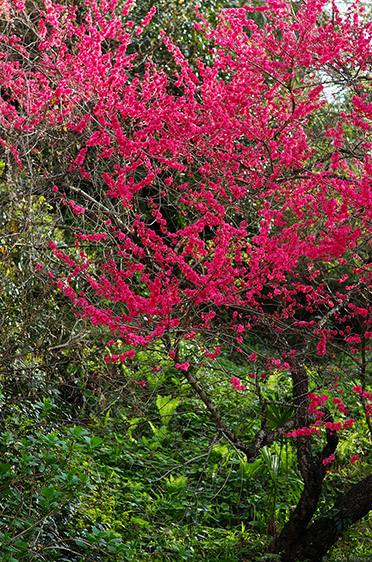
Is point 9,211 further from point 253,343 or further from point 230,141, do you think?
point 253,343

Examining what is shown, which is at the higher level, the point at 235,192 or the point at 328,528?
the point at 235,192

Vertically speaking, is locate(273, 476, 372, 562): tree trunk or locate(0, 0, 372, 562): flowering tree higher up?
locate(0, 0, 372, 562): flowering tree

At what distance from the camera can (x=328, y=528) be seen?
4.33m

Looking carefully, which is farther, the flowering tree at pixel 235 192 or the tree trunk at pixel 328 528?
the tree trunk at pixel 328 528

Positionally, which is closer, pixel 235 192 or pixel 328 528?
pixel 235 192

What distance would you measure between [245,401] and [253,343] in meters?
2.17

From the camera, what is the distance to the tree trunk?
4238 millimetres

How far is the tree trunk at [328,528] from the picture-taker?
4.24 metres

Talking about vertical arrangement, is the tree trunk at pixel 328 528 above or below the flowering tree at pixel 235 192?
below

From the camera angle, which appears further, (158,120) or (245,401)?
(245,401)

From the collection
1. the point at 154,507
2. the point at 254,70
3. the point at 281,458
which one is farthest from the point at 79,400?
the point at 254,70

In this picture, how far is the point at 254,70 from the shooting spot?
16.5 ft

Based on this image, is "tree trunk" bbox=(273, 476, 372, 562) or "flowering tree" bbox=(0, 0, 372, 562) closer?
"flowering tree" bbox=(0, 0, 372, 562)

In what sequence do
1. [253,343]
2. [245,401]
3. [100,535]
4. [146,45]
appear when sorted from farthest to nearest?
1. [253,343]
2. [146,45]
3. [245,401]
4. [100,535]
